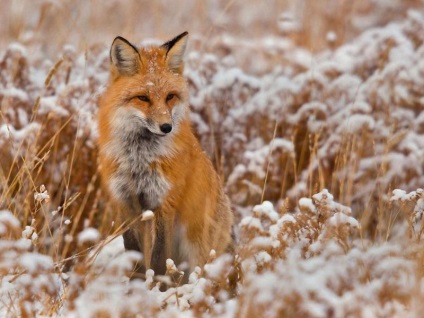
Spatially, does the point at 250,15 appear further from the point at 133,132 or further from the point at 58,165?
the point at 133,132

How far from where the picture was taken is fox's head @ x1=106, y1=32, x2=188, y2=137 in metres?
4.06

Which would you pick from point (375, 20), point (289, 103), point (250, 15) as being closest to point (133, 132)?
point (289, 103)

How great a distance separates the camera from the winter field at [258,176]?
8.37ft

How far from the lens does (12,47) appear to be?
5.98 m

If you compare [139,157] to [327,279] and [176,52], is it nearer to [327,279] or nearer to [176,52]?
[176,52]

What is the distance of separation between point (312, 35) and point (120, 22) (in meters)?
4.25

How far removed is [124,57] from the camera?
4.25m

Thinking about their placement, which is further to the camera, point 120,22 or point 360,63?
point 120,22

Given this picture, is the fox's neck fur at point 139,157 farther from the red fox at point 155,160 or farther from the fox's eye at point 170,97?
the fox's eye at point 170,97

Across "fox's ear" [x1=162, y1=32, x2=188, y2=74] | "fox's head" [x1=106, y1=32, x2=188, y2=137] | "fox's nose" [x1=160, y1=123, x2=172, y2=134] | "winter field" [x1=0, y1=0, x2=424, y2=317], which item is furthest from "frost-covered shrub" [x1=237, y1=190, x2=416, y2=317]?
"fox's ear" [x1=162, y1=32, x2=188, y2=74]

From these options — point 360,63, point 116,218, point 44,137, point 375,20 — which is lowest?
point 116,218

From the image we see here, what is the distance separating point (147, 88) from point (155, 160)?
0.47 m

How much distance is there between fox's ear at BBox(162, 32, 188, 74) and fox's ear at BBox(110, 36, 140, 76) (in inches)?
9.1

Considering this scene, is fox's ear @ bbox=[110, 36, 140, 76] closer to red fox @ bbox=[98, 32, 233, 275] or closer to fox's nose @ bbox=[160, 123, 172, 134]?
red fox @ bbox=[98, 32, 233, 275]
